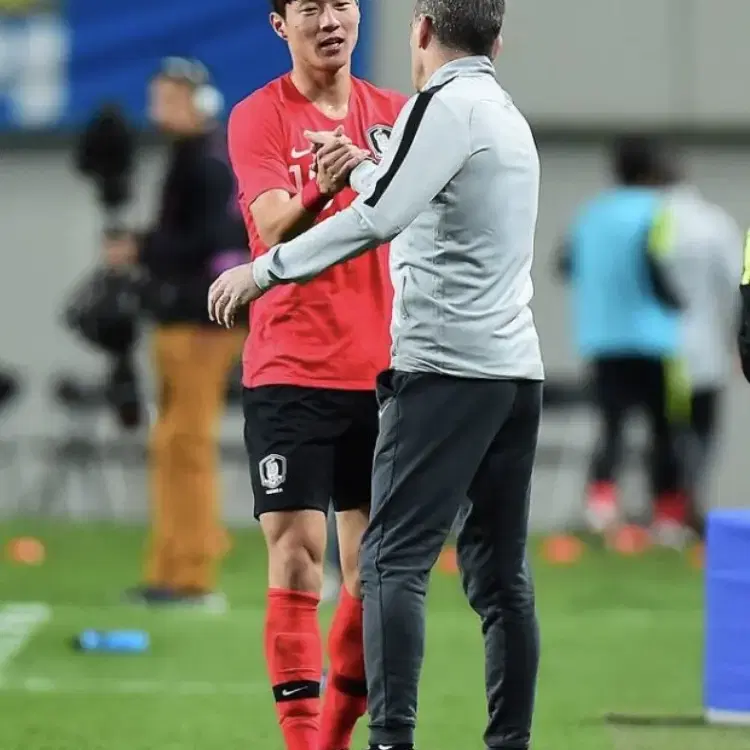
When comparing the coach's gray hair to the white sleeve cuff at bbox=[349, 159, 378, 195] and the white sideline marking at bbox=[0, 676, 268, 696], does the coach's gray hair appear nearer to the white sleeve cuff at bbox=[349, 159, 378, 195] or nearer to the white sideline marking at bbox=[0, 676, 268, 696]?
the white sleeve cuff at bbox=[349, 159, 378, 195]

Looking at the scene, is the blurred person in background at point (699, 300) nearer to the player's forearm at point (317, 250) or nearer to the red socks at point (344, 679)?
the red socks at point (344, 679)

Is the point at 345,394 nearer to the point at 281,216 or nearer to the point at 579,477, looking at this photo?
the point at 281,216

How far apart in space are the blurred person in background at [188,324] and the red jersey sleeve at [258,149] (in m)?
3.26

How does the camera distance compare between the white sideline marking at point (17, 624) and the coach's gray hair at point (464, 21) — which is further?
the white sideline marking at point (17, 624)

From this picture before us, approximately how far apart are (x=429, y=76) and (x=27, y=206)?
308 inches

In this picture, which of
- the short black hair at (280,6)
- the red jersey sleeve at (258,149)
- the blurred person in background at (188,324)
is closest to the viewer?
the red jersey sleeve at (258,149)

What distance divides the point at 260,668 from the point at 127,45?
541 centimetres

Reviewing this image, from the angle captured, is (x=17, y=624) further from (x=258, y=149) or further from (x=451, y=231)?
(x=451, y=231)

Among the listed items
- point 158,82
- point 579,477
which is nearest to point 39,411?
point 579,477

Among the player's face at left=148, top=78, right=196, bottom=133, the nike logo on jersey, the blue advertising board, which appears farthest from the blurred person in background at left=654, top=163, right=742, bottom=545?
the nike logo on jersey

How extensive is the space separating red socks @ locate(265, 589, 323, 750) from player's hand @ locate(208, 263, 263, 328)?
29.8 inches

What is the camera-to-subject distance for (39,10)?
11.3 metres

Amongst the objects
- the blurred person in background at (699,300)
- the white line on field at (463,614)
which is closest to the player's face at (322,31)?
the white line on field at (463,614)

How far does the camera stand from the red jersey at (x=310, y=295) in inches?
188
